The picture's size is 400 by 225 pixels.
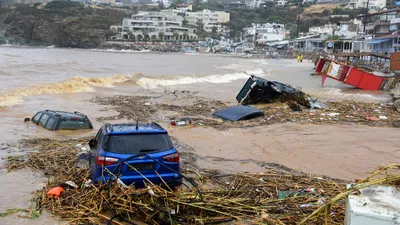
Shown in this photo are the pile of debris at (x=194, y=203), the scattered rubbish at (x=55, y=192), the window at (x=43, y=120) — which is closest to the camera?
the pile of debris at (x=194, y=203)

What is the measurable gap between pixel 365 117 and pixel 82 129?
38.7 ft

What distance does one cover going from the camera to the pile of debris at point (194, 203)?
18.4ft

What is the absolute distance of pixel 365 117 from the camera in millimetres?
17375

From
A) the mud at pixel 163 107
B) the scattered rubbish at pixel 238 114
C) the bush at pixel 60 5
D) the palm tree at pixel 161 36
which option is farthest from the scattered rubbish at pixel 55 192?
the bush at pixel 60 5

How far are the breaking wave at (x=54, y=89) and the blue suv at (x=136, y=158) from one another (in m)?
16.1

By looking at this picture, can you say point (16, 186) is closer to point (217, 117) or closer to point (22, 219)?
point (22, 219)

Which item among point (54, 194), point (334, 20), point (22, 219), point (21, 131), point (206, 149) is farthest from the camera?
point (334, 20)

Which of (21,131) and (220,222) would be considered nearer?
(220,222)

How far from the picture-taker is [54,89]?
2772cm

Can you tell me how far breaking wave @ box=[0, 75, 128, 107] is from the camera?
2261 cm

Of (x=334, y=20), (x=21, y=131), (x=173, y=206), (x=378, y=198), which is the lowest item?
(x=21, y=131)

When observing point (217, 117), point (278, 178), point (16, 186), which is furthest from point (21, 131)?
point (278, 178)

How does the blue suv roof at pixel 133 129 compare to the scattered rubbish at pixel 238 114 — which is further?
the scattered rubbish at pixel 238 114

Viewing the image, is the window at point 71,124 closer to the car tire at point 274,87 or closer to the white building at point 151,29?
the car tire at point 274,87
